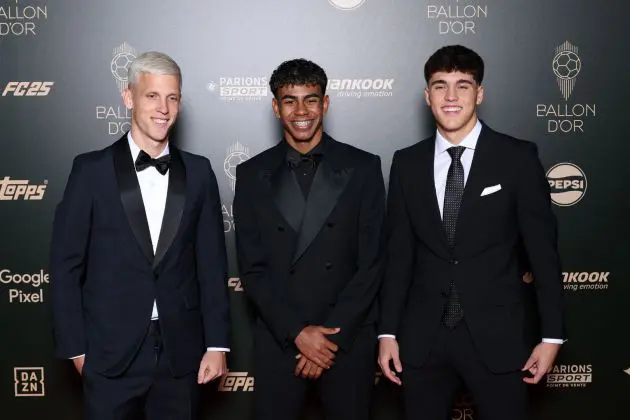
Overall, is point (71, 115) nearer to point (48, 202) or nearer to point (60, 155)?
point (60, 155)

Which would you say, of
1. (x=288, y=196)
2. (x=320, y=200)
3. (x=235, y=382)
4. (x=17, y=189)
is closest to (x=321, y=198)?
(x=320, y=200)

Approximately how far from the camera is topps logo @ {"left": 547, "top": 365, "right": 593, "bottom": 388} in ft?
12.2

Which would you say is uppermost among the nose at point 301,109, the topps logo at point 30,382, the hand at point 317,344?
the nose at point 301,109

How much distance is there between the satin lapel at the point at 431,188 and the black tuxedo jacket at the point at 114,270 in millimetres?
898

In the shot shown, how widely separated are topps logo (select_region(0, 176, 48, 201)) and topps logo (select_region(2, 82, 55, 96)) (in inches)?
18.4

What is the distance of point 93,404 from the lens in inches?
93.0

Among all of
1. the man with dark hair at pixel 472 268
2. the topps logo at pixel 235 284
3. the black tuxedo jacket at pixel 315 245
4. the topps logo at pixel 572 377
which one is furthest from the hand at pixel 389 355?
the topps logo at pixel 572 377

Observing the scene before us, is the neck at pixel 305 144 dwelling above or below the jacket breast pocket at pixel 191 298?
above

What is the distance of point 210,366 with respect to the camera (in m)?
2.50

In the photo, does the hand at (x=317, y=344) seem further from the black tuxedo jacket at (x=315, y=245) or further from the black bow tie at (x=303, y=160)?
the black bow tie at (x=303, y=160)

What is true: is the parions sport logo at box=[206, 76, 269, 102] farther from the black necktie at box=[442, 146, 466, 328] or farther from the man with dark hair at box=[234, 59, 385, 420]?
the black necktie at box=[442, 146, 466, 328]

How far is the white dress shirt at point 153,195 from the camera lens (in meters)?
2.41

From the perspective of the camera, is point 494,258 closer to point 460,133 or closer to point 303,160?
point 460,133

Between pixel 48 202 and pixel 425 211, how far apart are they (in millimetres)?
2220
